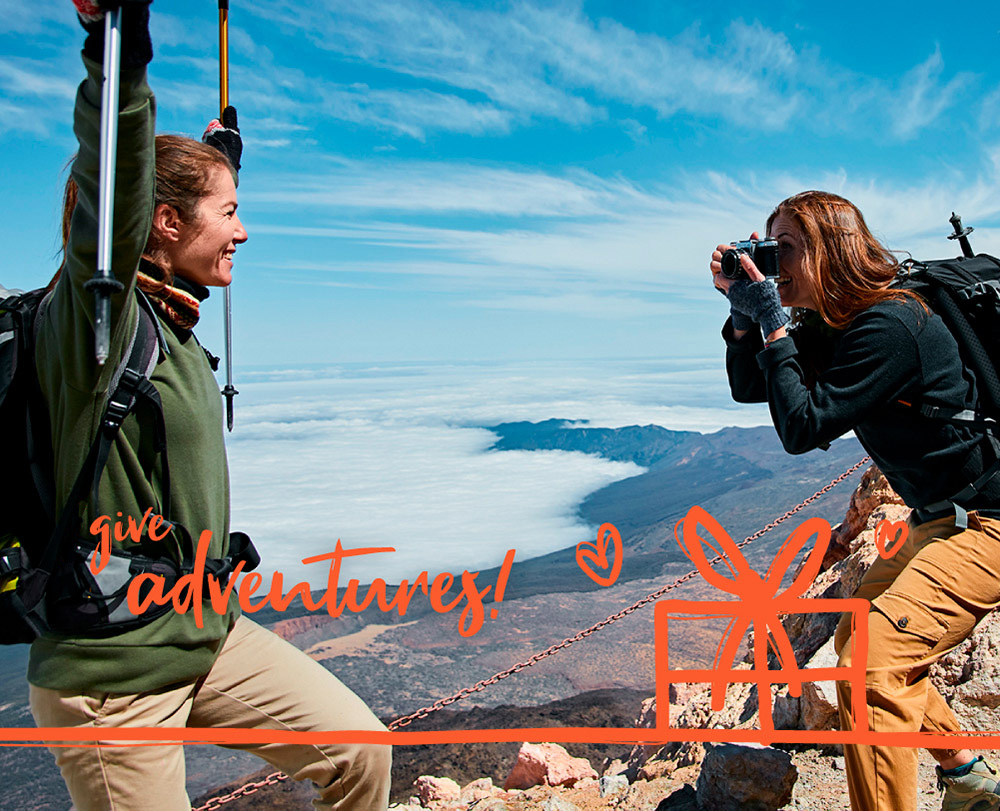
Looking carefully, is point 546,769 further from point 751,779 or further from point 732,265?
point 732,265

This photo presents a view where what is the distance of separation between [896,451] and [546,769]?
3877 mm

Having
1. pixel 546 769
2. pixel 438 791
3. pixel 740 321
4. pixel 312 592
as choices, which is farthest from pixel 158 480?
pixel 438 791

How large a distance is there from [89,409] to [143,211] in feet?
1.49

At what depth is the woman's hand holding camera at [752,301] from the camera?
2.54 meters

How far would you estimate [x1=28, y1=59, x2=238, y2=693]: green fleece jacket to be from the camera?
1462 millimetres

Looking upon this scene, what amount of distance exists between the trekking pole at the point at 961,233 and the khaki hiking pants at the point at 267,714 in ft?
8.94

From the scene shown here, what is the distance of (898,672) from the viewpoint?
2.20m

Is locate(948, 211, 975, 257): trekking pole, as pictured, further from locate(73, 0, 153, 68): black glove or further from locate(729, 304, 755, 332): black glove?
locate(73, 0, 153, 68): black glove

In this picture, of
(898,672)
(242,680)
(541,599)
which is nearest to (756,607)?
(898,672)

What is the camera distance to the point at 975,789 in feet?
8.34

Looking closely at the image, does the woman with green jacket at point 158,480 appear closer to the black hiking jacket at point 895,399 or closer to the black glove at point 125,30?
the black glove at point 125,30

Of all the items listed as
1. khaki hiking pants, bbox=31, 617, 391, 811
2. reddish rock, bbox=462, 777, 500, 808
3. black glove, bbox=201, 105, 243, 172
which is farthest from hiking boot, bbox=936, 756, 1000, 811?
black glove, bbox=201, 105, 243, 172

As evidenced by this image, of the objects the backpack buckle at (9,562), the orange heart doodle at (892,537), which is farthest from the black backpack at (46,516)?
the orange heart doodle at (892,537)

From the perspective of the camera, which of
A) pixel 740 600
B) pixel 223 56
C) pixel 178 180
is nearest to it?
pixel 178 180
